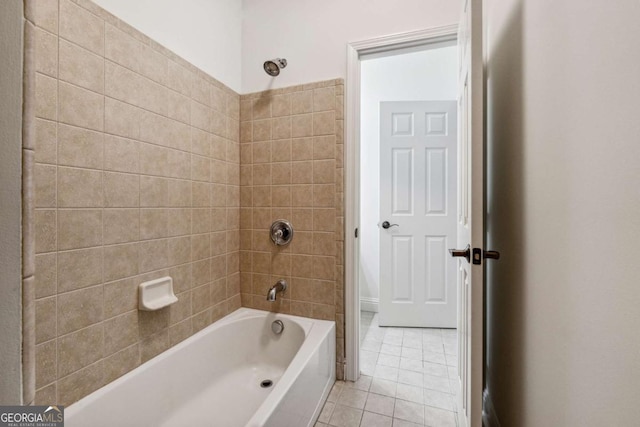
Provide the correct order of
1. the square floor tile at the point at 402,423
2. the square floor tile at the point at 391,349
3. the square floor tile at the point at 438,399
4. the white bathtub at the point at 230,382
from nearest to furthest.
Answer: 1. the white bathtub at the point at 230,382
2. the square floor tile at the point at 402,423
3. the square floor tile at the point at 438,399
4. the square floor tile at the point at 391,349

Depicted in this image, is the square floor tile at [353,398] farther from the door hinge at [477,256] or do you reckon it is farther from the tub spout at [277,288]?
the door hinge at [477,256]

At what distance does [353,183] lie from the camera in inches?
65.7

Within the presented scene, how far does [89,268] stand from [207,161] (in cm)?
80

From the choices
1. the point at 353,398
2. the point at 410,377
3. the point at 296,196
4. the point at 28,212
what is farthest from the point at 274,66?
the point at 410,377

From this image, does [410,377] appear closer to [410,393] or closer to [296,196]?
[410,393]

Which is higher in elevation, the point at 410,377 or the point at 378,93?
the point at 378,93

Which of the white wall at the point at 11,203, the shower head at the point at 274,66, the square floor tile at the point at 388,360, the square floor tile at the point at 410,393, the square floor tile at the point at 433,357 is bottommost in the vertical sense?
the square floor tile at the point at 410,393

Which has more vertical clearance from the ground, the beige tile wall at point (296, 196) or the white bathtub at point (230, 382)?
the beige tile wall at point (296, 196)

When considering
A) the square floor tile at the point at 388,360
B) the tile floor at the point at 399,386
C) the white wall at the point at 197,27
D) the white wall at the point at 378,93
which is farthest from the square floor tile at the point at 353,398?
the white wall at the point at 197,27

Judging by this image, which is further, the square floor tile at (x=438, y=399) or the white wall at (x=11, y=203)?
the square floor tile at (x=438, y=399)

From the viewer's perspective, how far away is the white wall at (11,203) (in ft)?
0.95

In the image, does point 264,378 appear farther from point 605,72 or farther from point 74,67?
point 605,72

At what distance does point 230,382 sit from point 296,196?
1166mm

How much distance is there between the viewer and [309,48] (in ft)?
5.70
